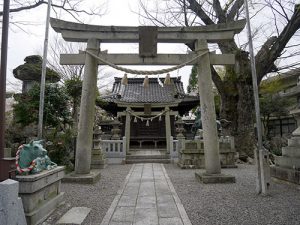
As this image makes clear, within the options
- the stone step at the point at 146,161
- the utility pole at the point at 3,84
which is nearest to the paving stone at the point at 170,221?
the utility pole at the point at 3,84

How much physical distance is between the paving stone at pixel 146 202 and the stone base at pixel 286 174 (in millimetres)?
3595

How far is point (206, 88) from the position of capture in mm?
7543

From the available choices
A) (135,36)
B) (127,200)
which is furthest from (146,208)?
(135,36)

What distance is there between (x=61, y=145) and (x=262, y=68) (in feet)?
36.4

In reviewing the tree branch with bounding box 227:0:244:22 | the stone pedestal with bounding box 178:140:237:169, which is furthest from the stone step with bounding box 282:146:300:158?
the tree branch with bounding box 227:0:244:22

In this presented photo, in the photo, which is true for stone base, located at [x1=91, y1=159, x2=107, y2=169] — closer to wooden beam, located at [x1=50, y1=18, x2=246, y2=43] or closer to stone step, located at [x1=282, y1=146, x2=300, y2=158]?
wooden beam, located at [x1=50, y1=18, x2=246, y2=43]

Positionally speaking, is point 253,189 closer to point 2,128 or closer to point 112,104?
point 2,128

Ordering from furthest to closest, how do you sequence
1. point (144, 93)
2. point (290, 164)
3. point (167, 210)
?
point (144, 93), point (290, 164), point (167, 210)

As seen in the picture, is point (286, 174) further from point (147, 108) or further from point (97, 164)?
point (147, 108)

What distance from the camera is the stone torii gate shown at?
736 cm

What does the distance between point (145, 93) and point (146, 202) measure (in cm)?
1613

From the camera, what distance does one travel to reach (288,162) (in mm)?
6785

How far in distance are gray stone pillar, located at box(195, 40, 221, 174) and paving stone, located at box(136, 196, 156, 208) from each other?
246 cm

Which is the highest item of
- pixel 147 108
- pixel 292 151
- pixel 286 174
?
pixel 147 108
